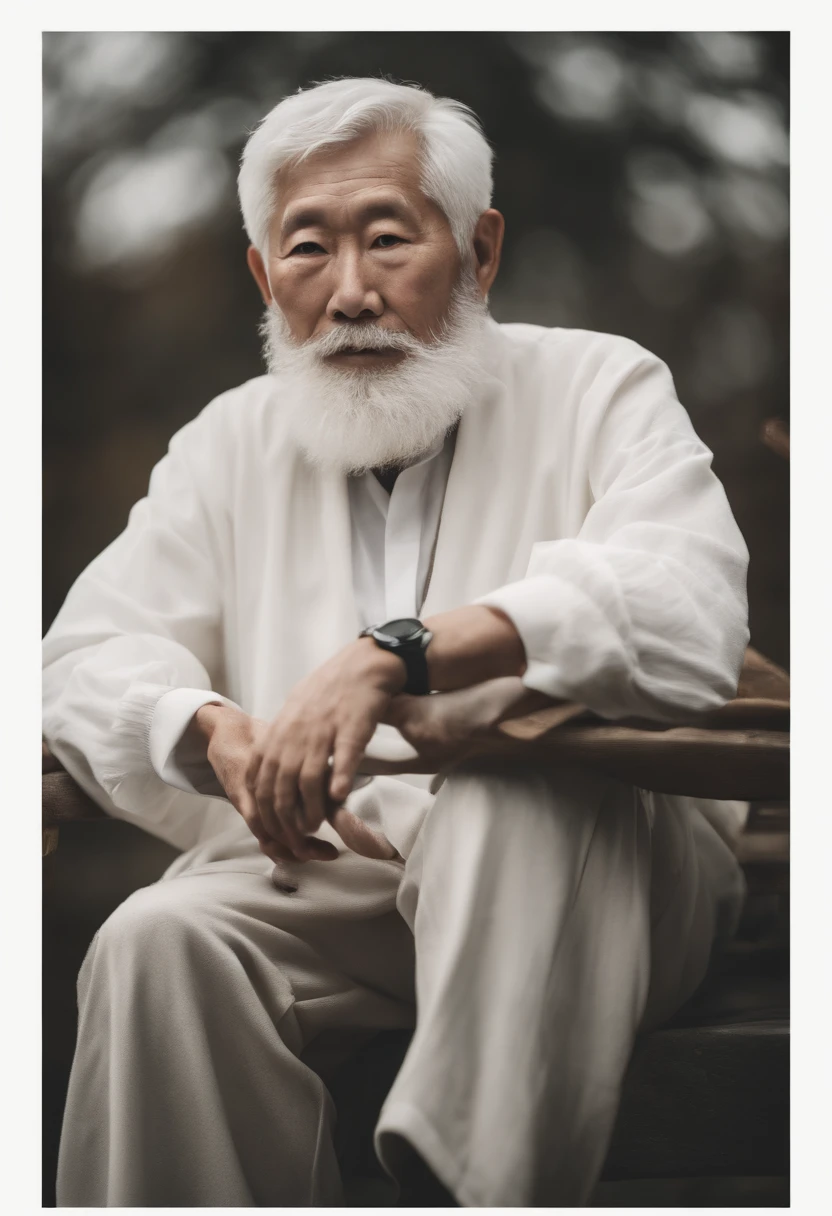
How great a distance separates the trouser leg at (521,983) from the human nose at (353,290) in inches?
31.3

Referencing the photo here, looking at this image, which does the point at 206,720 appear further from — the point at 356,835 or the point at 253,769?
the point at 356,835

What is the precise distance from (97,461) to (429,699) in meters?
A: 0.87

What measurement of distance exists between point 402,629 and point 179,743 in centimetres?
41

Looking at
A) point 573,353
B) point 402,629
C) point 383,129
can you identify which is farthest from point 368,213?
point 402,629

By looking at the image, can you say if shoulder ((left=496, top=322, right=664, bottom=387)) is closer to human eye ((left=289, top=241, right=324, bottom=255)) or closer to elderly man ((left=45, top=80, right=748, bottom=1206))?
elderly man ((left=45, top=80, right=748, bottom=1206))

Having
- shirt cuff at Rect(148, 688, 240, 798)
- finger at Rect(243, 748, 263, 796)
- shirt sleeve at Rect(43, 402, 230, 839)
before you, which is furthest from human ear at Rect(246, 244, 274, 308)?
finger at Rect(243, 748, 263, 796)

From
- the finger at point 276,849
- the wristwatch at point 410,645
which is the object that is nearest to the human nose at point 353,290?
the wristwatch at point 410,645

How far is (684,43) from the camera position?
1966mm

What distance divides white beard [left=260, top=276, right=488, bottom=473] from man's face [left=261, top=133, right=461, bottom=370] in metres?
0.02

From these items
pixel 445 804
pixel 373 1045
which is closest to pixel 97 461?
pixel 445 804

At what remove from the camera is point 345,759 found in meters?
1.49

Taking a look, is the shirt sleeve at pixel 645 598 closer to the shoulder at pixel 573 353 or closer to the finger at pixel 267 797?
the shoulder at pixel 573 353

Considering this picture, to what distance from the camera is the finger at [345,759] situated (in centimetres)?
149

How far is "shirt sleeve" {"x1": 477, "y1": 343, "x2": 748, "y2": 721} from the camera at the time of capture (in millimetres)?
1509
